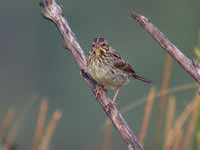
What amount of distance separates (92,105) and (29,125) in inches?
23.2

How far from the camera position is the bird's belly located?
7340 millimetres

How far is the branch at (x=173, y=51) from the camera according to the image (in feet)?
20.8

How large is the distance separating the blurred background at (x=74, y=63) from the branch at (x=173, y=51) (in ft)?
12.4

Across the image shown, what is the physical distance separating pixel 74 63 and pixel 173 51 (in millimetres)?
4737

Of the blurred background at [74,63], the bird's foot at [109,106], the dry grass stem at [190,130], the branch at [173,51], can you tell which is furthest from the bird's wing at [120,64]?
the blurred background at [74,63]

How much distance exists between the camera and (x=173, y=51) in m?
6.37

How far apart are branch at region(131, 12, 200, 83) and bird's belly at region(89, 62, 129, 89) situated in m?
0.98

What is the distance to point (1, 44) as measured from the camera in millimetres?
11312

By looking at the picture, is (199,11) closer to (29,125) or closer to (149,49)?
(149,49)

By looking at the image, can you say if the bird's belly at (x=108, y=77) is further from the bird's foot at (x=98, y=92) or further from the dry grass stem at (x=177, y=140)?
the dry grass stem at (x=177, y=140)

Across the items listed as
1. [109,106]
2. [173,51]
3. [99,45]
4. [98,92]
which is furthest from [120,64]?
[173,51]

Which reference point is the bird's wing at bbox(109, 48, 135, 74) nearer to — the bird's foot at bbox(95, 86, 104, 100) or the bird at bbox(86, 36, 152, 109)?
the bird at bbox(86, 36, 152, 109)

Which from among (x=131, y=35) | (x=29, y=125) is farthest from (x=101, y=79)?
(x=131, y=35)

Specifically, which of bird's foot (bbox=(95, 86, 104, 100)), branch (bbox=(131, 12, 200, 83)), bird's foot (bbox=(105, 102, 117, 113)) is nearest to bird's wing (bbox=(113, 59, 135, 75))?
bird's foot (bbox=(95, 86, 104, 100))
